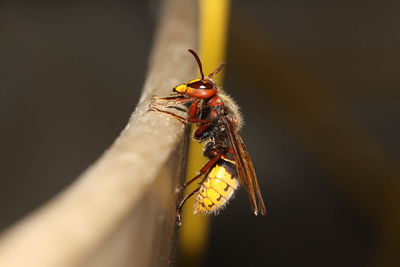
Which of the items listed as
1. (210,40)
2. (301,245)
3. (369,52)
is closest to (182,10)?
(210,40)

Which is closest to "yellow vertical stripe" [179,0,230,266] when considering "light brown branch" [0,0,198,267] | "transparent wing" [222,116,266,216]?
"transparent wing" [222,116,266,216]

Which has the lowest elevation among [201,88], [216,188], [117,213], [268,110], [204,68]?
[117,213]

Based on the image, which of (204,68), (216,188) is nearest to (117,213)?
(216,188)

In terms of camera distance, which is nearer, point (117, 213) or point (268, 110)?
point (117, 213)

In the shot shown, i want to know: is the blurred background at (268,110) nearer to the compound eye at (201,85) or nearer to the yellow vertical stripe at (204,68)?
the yellow vertical stripe at (204,68)

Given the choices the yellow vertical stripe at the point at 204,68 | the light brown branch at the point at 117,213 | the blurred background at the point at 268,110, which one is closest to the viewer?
the light brown branch at the point at 117,213

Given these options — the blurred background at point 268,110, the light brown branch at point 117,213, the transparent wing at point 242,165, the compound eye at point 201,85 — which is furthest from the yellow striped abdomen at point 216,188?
the blurred background at point 268,110

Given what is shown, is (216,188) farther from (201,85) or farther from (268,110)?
(268,110)
